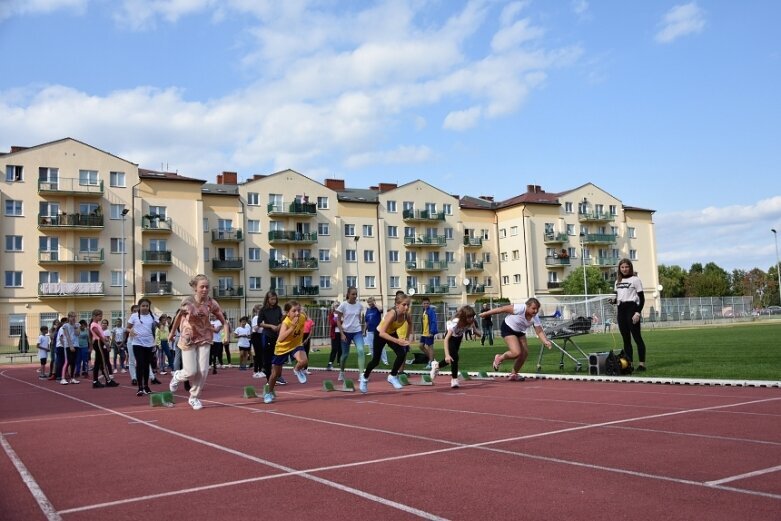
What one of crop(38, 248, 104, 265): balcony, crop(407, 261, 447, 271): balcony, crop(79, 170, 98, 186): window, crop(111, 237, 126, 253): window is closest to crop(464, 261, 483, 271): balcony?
crop(407, 261, 447, 271): balcony

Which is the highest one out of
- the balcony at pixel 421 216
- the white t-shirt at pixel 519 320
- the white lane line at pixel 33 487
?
the balcony at pixel 421 216

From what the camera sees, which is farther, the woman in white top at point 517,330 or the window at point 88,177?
the window at point 88,177

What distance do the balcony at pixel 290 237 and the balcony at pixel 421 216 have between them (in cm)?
1110

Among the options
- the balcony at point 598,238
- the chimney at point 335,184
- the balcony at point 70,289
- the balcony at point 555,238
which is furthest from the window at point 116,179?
the balcony at point 598,238

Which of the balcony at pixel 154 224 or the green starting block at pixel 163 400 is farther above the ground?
the balcony at pixel 154 224

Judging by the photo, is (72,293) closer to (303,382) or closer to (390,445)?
(303,382)

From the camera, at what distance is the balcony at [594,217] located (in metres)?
86.9

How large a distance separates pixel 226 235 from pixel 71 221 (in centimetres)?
1376

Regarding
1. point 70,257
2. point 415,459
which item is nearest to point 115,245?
point 70,257

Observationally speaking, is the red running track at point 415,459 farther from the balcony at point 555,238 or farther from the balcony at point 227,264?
the balcony at point 555,238

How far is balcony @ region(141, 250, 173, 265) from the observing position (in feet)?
210

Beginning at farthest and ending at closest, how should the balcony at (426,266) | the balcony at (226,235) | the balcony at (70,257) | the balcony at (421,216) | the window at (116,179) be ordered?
the balcony at (426,266) → the balcony at (421,216) → the balcony at (226,235) → the window at (116,179) → the balcony at (70,257)

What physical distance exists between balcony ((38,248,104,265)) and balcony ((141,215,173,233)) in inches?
169

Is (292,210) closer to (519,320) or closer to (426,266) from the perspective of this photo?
(426,266)
